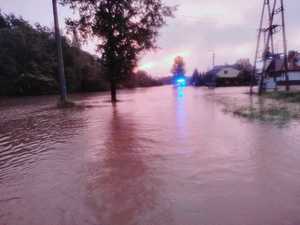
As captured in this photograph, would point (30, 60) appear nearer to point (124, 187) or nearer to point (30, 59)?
point (30, 59)

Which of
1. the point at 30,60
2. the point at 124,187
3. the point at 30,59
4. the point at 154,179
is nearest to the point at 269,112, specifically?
the point at 154,179

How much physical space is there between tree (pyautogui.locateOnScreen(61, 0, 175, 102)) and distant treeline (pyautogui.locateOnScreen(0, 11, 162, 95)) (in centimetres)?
1436

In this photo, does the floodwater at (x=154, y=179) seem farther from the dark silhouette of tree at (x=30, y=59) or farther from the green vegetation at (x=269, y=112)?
the dark silhouette of tree at (x=30, y=59)

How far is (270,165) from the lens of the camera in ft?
13.3

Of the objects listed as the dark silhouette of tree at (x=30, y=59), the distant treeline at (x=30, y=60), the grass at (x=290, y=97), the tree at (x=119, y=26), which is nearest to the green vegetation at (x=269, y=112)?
the grass at (x=290, y=97)

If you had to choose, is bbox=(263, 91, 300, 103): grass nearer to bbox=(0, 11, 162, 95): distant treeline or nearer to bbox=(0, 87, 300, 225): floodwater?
bbox=(0, 87, 300, 225): floodwater

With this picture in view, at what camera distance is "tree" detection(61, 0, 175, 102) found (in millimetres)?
19016

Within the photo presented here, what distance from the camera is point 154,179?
3.65m

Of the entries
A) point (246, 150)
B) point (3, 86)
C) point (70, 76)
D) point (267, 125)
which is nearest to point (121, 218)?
point (246, 150)

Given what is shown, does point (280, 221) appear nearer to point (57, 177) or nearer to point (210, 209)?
point (210, 209)

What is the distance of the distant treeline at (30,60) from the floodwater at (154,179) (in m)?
29.5

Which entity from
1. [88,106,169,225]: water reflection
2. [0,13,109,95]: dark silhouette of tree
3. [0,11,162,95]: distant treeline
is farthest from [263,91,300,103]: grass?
[0,13,109,95]: dark silhouette of tree

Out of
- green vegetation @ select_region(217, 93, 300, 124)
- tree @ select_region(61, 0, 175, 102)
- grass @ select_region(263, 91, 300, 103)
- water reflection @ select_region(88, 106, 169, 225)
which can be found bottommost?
water reflection @ select_region(88, 106, 169, 225)

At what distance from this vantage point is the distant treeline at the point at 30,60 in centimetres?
3750
